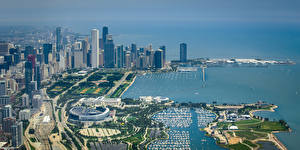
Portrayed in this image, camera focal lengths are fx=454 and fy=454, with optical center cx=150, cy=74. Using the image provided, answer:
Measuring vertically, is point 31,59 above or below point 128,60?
above

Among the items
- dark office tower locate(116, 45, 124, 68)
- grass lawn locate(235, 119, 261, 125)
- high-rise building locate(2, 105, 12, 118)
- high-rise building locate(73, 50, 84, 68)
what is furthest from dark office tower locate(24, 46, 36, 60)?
grass lawn locate(235, 119, 261, 125)

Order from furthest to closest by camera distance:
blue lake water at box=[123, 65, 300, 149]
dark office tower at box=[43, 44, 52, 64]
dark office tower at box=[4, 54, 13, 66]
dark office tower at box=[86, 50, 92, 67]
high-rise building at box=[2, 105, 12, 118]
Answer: dark office tower at box=[86, 50, 92, 67] → dark office tower at box=[43, 44, 52, 64] → dark office tower at box=[4, 54, 13, 66] → blue lake water at box=[123, 65, 300, 149] → high-rise building at box=[2, 105, 12, 118]

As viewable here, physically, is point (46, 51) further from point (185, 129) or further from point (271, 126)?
point (271, 126)

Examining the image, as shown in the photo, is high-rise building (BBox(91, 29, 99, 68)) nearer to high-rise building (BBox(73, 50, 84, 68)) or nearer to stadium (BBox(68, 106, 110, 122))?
high-rise building (BBox(73, 50, 84, 68))

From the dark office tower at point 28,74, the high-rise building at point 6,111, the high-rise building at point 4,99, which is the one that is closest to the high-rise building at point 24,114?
the high-rise building at point 6,111

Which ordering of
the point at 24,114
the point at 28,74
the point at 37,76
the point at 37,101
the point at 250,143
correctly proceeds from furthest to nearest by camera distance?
the point at 37,76 → the point at 28,74 → the point at 37,101 → the point at 24,114 → the point at 250,143

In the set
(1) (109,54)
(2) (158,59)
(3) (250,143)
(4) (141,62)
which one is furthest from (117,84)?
(3) (250,143)
